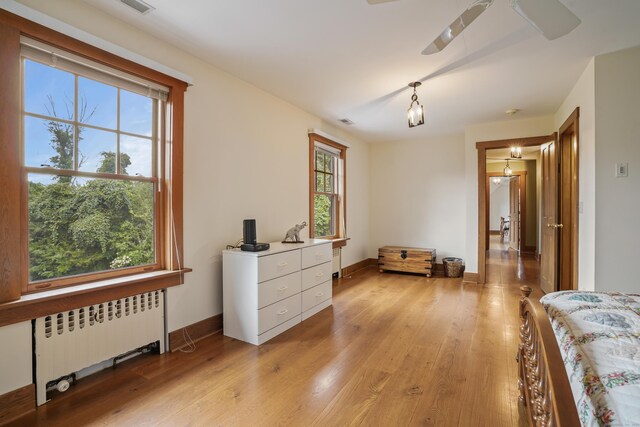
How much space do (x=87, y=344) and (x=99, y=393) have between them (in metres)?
0.32

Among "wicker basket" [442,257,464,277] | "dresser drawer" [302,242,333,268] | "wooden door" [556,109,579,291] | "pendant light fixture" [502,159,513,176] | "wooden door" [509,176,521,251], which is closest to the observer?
"dresser drawer" [302,242,333,268]

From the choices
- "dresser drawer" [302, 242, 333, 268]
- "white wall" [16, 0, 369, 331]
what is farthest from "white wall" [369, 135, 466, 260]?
"dresser drawer" [302, 242, 333, 268]

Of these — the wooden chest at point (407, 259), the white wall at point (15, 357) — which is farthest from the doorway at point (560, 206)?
the white wall at point (15, 357)

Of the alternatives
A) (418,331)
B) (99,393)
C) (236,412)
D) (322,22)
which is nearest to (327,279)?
(418,331)

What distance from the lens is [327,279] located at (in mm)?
3797

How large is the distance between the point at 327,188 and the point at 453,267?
2.53 m

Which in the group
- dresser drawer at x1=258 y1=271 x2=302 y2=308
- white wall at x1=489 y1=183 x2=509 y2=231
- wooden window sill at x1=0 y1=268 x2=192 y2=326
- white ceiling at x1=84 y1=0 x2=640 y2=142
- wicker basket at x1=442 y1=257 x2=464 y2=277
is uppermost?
white ceiling at x1=84 y1=0 x2=640 y2=142

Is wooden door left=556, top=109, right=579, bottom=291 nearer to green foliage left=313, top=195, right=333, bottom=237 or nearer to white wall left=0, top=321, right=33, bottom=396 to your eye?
green foliage left=313, top=195, right=333, bottom=237

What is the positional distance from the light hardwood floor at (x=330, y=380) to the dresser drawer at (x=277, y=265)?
58 centimetres

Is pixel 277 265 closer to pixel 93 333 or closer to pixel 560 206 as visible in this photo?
pixel 93 333

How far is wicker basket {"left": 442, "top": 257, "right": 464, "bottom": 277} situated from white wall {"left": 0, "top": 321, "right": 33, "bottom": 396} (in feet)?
17.3

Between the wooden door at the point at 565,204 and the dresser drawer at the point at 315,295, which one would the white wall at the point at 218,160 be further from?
the wooden door at the point at 565,204

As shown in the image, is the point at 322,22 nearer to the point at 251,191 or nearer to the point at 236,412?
the point at 251,191

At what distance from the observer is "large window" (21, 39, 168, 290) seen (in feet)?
6.36
